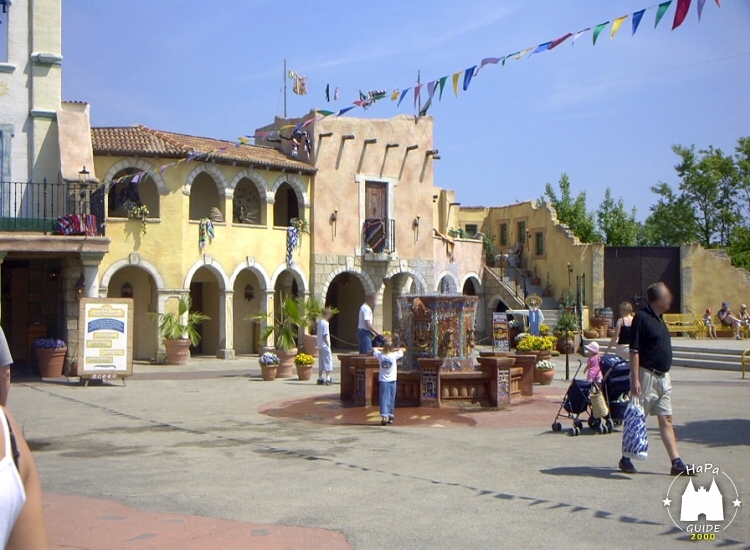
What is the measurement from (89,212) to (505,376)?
35.0 feet

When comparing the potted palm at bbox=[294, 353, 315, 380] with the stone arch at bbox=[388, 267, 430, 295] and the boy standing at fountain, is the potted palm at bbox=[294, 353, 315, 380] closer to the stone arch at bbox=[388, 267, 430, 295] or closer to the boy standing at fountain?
the boy standing at fountain

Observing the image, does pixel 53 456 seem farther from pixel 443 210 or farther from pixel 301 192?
pixel 443 210

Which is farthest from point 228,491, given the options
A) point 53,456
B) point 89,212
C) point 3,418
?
point 89,212

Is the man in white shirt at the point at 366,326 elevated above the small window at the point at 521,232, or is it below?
below

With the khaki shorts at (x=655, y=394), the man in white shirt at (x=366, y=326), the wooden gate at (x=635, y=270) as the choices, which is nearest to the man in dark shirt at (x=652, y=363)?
the khaki shorts at (x=655, y=394)

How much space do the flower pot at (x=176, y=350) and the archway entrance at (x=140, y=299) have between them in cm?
179

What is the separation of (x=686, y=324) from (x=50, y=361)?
85.6 ft

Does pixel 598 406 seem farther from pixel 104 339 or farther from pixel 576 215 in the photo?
pixel 576 215

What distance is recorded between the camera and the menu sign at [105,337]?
18.7 m

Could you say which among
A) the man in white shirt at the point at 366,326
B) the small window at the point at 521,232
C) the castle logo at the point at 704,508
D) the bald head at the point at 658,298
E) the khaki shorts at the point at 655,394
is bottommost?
the castle logo at the point at 704,508

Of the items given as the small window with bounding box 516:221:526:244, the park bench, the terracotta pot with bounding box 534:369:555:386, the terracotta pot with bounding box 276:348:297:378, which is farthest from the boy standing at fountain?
the small window with bounding box 516:221:526:244

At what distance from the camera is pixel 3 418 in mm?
2570

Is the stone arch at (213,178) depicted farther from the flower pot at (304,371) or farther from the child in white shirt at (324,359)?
the child in white shirt at (324,359)

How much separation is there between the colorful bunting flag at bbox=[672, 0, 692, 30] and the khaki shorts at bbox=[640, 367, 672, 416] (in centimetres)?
403
